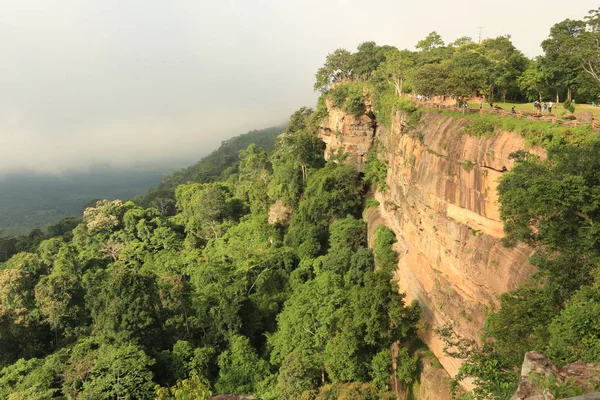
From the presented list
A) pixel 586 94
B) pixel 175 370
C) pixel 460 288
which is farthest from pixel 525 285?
pixel 175 370

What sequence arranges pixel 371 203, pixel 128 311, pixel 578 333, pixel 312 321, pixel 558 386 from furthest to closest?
pixel 371 203, pixel 128 311, pixel 312 321, pixel 578 333, pixel 558 386

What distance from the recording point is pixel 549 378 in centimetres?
790

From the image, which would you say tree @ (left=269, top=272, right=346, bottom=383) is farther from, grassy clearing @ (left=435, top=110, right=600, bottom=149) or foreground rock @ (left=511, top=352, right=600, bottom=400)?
foreground rock @ (left=511, top=352, right=600, bottom=400)

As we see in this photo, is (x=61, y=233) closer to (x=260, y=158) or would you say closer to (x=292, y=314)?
(x=260, y=158)

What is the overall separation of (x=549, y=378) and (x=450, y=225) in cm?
1355

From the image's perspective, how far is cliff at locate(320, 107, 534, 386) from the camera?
Answer: 1764 cm

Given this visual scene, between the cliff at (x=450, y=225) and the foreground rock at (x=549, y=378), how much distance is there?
7.81m

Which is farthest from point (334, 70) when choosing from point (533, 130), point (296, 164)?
point (533, 130)

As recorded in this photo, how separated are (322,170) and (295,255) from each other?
9604 mm

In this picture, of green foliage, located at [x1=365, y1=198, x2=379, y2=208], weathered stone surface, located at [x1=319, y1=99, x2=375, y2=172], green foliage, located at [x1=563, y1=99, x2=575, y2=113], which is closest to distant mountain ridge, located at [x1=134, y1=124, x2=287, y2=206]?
weathered stone surface, located at [x1=319, y1=99, x2=375, y2=172]

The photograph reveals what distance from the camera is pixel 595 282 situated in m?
12.3

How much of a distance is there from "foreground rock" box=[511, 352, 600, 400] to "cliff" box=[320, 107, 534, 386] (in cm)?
781

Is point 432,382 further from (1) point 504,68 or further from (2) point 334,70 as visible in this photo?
(2) point 334,70

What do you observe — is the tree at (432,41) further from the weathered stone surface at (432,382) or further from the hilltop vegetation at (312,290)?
the weathered stone surface at (432,382)
